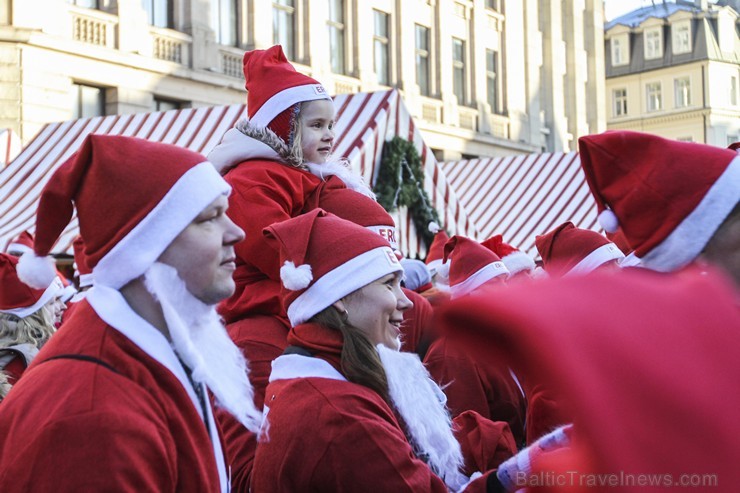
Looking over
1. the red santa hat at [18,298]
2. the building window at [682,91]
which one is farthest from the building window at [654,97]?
the red santa hat at [18,298]

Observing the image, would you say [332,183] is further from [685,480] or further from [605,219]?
[685,480]

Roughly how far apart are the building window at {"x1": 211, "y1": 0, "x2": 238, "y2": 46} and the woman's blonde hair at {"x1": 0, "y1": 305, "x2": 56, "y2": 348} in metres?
15.1

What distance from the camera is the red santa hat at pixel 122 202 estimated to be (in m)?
2.38

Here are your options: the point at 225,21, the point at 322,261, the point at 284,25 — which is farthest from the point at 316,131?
the point at 284,25

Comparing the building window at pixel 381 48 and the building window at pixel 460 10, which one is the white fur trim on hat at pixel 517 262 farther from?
the building window at pixel 460 10

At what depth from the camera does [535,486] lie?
1740 mm

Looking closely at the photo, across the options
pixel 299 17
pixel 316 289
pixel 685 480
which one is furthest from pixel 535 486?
pixel 299 17

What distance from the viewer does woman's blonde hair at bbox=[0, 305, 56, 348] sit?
16.5 feet

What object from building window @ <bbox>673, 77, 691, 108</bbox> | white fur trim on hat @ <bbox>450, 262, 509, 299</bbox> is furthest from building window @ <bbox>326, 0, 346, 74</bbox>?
building window @ <bbox>673, 77, 691, 108</bbox>

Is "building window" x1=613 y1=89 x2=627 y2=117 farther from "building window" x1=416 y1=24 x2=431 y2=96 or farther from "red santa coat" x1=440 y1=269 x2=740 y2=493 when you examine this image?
"red santa coat" x1=440 y1=269 x2=740 y2=493

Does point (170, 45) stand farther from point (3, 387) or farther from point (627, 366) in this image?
point (627, 366)

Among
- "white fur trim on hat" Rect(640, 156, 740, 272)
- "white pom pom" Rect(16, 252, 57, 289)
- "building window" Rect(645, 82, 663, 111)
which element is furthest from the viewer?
"building window" Rect(645, 82, 663, 111)

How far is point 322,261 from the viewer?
318 centimetres

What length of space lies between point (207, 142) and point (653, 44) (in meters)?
46.7
